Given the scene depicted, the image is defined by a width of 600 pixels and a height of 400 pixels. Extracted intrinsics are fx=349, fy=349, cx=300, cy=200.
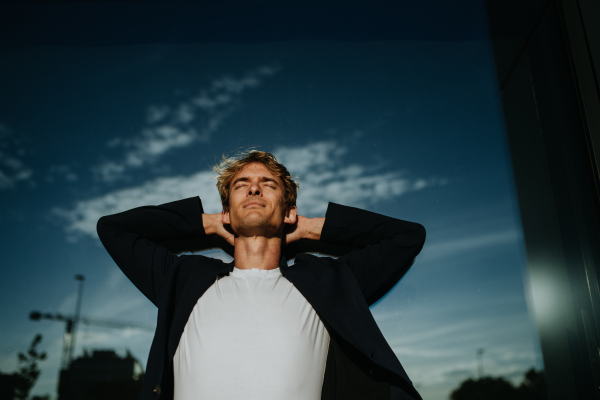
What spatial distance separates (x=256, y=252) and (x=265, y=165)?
45 centimetres

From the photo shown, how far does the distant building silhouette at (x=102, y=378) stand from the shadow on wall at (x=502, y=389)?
1.41 meters

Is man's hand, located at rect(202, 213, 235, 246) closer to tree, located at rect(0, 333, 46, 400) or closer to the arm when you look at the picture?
the arm

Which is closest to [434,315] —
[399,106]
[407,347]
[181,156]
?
[407,347]

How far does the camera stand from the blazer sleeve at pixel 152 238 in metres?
1.48

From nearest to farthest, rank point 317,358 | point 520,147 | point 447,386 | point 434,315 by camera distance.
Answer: point 317,358
point 447,386
point 434,315
point 520,147

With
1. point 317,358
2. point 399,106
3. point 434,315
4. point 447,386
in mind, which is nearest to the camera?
point 317,358

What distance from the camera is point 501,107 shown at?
1.94 m

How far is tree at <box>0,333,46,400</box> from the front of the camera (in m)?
1.54

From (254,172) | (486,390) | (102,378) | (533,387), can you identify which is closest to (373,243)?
(254,172)

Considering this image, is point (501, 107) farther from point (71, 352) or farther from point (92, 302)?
point (71, 352)

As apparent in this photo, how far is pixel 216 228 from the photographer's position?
1665mm

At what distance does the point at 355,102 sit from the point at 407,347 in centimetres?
131

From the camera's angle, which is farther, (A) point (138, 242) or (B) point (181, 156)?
(B) point (181, 156)

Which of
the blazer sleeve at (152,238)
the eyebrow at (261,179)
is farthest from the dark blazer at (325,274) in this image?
the eyebrow at (261,179)
